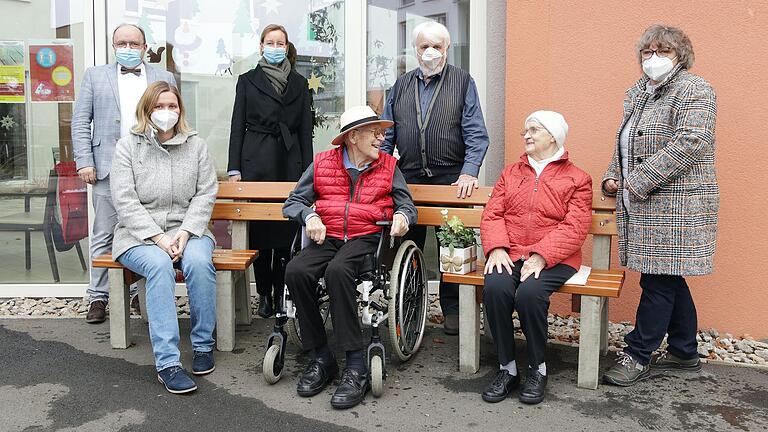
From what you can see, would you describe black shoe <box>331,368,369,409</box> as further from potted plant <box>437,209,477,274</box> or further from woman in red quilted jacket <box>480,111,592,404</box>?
potted plant <box>437,209,477,274</box>

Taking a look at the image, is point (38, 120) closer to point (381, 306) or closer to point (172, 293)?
point (172, 293)

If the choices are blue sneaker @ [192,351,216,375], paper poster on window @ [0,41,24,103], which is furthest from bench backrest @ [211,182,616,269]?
paper poster on window @ [0,41,24,103]

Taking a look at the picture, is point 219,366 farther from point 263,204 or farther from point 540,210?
point 540,210

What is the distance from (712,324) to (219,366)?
337 centimetres

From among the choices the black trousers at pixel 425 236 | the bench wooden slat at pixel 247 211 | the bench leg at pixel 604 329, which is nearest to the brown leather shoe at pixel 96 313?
the bench wooden slat at pixel 247 211

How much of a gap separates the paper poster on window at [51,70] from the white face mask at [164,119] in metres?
2.19

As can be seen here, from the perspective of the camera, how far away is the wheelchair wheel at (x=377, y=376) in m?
3.98

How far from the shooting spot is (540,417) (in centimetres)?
379

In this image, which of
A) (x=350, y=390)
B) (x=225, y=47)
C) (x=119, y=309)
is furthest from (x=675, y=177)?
(x=225, y=47)

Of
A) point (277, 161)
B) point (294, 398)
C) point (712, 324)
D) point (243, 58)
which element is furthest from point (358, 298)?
point (243, 58)

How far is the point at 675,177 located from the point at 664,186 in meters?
0.08

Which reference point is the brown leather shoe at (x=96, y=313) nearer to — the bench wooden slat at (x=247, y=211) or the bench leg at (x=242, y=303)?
the bench leg at (x=242, y=303)

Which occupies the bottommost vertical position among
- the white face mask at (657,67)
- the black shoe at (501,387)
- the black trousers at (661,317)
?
the black shoe at (501,387)

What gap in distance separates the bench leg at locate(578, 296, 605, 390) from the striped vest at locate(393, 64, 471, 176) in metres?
1.38
